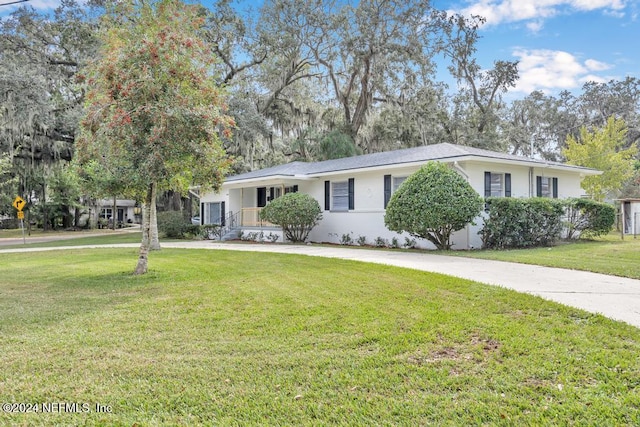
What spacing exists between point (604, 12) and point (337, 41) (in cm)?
1321

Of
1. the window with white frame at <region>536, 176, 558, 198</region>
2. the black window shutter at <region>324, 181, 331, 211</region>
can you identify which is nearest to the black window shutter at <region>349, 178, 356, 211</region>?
the black window shutter at <region>324, 181, 331, 211</region>

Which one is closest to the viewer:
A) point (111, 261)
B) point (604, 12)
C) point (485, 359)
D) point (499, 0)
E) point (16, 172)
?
point (485, 359)

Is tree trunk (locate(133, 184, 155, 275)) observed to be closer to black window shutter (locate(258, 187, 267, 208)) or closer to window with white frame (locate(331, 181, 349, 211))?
window with white frame (locate(331, 181, 349, 211))

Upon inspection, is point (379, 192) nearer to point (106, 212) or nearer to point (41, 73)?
point (41, 73)

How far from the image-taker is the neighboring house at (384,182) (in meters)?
13.9

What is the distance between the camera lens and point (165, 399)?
122 inches

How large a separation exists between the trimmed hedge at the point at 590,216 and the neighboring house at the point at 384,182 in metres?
1.58

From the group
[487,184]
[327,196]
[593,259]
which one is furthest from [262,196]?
[593,259]

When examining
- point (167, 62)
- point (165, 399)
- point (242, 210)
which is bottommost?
point (165, 399)

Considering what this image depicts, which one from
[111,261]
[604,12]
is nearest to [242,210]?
[111,261]

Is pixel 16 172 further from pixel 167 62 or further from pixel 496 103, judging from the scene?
pixel 496 103

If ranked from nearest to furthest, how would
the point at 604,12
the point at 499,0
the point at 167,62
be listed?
1. the point at 167,62
2. the point at 604,12
3. the point at 499,0

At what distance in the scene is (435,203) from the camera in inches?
466

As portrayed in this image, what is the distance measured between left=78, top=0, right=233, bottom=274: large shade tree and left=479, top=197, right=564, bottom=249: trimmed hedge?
8.49 metres
